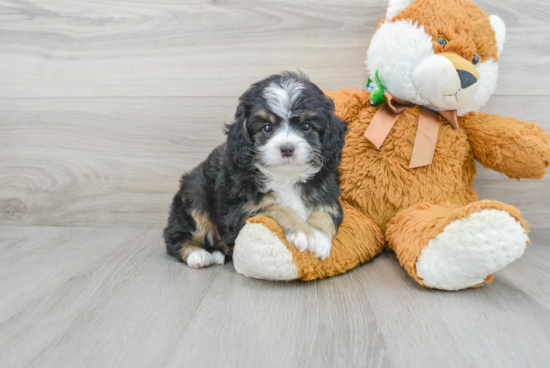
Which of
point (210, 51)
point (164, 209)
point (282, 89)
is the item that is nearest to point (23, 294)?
point (164, 209)

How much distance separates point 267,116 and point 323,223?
0.49m

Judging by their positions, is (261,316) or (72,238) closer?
(261,316)

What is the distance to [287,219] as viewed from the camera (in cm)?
167

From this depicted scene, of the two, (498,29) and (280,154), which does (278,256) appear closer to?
(280,154)

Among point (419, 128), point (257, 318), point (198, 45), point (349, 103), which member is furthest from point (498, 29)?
point (257, 318)

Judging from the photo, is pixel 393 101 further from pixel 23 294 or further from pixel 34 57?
pixel 34 57

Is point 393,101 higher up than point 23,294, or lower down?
higher up

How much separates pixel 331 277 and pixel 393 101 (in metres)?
0.89

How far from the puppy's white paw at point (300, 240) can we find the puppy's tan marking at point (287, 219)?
1cm

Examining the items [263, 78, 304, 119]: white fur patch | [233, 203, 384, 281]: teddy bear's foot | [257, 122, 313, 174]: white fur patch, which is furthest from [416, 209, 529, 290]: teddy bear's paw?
[263, 78, 304, 119]: white fur patch

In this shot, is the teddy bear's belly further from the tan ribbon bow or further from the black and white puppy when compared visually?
the black and white puppy

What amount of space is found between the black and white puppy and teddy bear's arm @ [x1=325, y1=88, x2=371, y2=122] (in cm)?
29

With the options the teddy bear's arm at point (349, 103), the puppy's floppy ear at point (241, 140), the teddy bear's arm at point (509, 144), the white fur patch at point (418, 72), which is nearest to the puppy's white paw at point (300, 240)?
the puppy's floppy ear at point (241, 140)

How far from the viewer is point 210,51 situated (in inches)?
97.0
